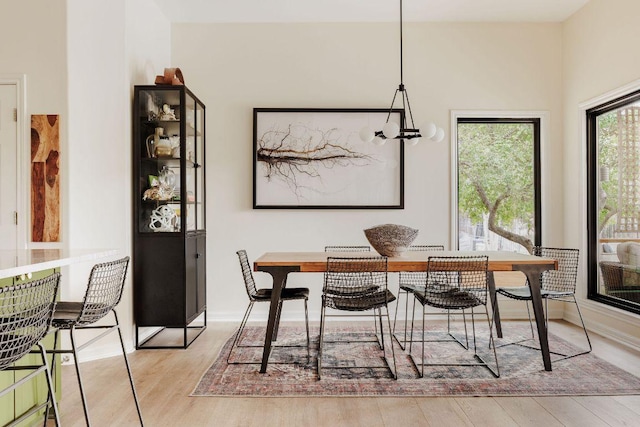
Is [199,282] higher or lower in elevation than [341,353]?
higher

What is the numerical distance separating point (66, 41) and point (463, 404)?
376 cm

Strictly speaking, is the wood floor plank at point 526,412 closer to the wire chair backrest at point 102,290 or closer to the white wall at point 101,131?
the wire chair backrest at point 102,290

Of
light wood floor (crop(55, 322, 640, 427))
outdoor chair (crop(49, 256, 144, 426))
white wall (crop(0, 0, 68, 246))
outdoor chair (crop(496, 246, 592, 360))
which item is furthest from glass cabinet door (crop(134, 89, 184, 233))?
outdoor chair (crop(496, 246, 592, 360))

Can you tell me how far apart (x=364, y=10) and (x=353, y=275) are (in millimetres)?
2894

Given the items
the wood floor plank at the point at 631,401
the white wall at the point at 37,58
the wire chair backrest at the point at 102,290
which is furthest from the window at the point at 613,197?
the white wall at the point at 37,58

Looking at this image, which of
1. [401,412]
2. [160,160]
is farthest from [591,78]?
[160,160]

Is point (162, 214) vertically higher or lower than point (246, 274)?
higher

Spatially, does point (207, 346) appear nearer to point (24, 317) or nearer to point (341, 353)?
point (341, 353)

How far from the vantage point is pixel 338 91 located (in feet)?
16.8

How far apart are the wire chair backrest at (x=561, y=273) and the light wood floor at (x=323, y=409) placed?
1.32m

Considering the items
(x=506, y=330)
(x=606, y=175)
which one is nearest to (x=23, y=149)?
(x=506, y=330)

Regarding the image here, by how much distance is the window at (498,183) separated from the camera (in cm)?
524

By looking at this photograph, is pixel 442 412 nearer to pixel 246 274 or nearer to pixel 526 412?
pixel 526 412

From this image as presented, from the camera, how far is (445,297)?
11.4 feet
